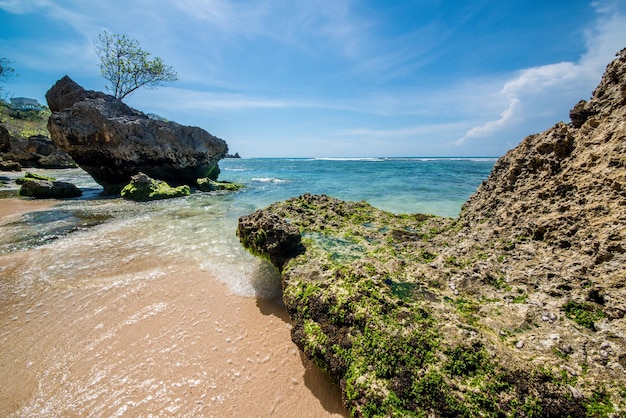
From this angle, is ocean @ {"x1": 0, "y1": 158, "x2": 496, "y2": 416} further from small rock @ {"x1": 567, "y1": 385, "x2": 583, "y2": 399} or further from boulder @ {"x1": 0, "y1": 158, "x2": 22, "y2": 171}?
boulder @ {"x1": 0, "y1": 158, "x2": 22, "y2": 171}

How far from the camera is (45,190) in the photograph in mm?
14875

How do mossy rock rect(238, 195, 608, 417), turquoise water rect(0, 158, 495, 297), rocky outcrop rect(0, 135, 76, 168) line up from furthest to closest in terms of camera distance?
rocky outcrop rect(0, 135, 76, 168) < turquoise water rect(0, 158, 495, 297) < mossy rock rect(238, 195, 608, 417)

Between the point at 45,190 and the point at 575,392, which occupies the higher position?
the point at 575,392

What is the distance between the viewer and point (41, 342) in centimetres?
351

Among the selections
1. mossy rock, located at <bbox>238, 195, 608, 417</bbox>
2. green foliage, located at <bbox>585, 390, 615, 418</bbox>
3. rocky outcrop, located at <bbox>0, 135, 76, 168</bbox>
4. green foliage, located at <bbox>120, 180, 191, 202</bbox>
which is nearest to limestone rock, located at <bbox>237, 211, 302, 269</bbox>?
mossy rock, located at <bbox>238, 195, 608, 417</bbox>

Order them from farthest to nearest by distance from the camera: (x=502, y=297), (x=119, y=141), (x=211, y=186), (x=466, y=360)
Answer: (x=211, y=186)
(x=119, y=141)
(x=502, y=297)
(x=466, y=360)

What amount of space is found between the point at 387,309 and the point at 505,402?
113cm

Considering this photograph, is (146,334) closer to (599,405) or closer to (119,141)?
(599,405)

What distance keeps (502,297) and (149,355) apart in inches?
168

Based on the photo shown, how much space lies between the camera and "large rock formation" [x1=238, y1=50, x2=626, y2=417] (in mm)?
2033

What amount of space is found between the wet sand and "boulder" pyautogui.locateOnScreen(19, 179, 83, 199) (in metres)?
13.7

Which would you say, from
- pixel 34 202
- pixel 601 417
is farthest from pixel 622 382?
pixel 34 202

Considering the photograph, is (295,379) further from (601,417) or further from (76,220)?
(76,220)

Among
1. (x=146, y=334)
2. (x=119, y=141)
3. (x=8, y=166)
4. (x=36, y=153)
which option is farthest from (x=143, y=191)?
(x=36, y=153)
